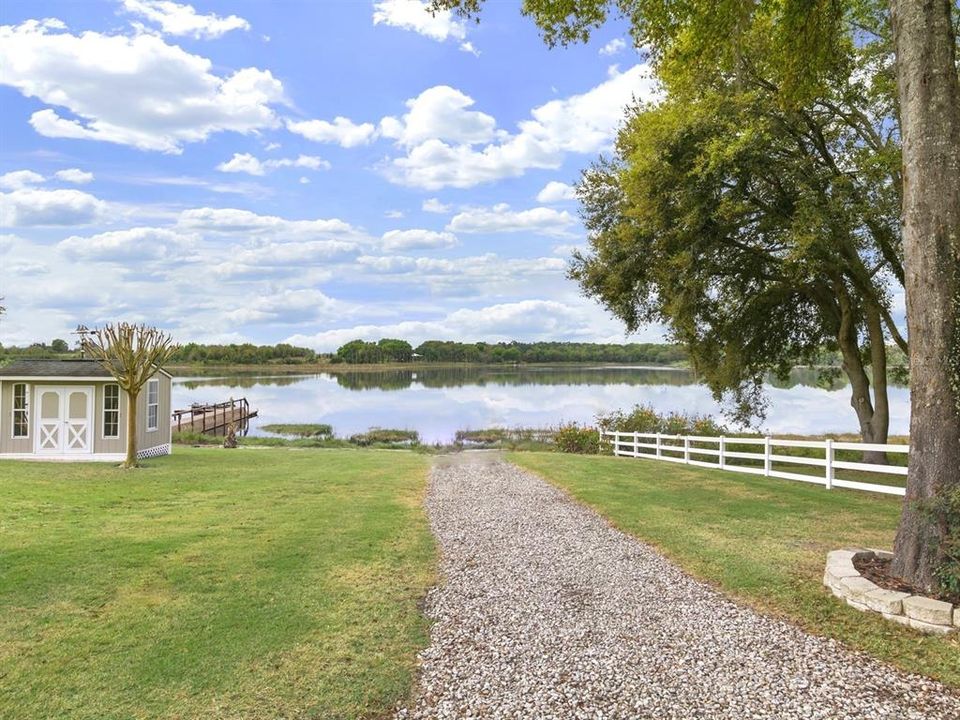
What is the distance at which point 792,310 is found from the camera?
18.4 meters

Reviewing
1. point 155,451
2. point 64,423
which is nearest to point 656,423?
point 155,451

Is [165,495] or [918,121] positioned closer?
[918,121]

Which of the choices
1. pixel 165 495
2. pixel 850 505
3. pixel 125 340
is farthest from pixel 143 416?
pixel 850 505

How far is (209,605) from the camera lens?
212 inches

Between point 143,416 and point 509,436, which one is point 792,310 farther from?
point 143,416

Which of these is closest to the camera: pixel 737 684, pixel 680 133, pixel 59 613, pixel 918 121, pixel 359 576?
pixel 737 684

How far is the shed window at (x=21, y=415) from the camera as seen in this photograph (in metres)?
17.0

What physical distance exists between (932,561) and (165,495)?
36.6ft

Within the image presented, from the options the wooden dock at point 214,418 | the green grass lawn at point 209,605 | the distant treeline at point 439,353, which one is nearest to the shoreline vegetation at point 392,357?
the distant treeline at point 439,353

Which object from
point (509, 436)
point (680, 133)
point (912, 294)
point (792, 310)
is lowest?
point (509, 436)

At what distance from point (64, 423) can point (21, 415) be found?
1.19 metres

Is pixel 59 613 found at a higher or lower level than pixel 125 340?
lower

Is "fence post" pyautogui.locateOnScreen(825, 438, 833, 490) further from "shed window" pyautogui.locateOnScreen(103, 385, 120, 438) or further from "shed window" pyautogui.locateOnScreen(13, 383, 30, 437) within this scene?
"shed window" pyautogui.locateOnScreen(13, 383, 30, 437)

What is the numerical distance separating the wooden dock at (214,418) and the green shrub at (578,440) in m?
16.3
